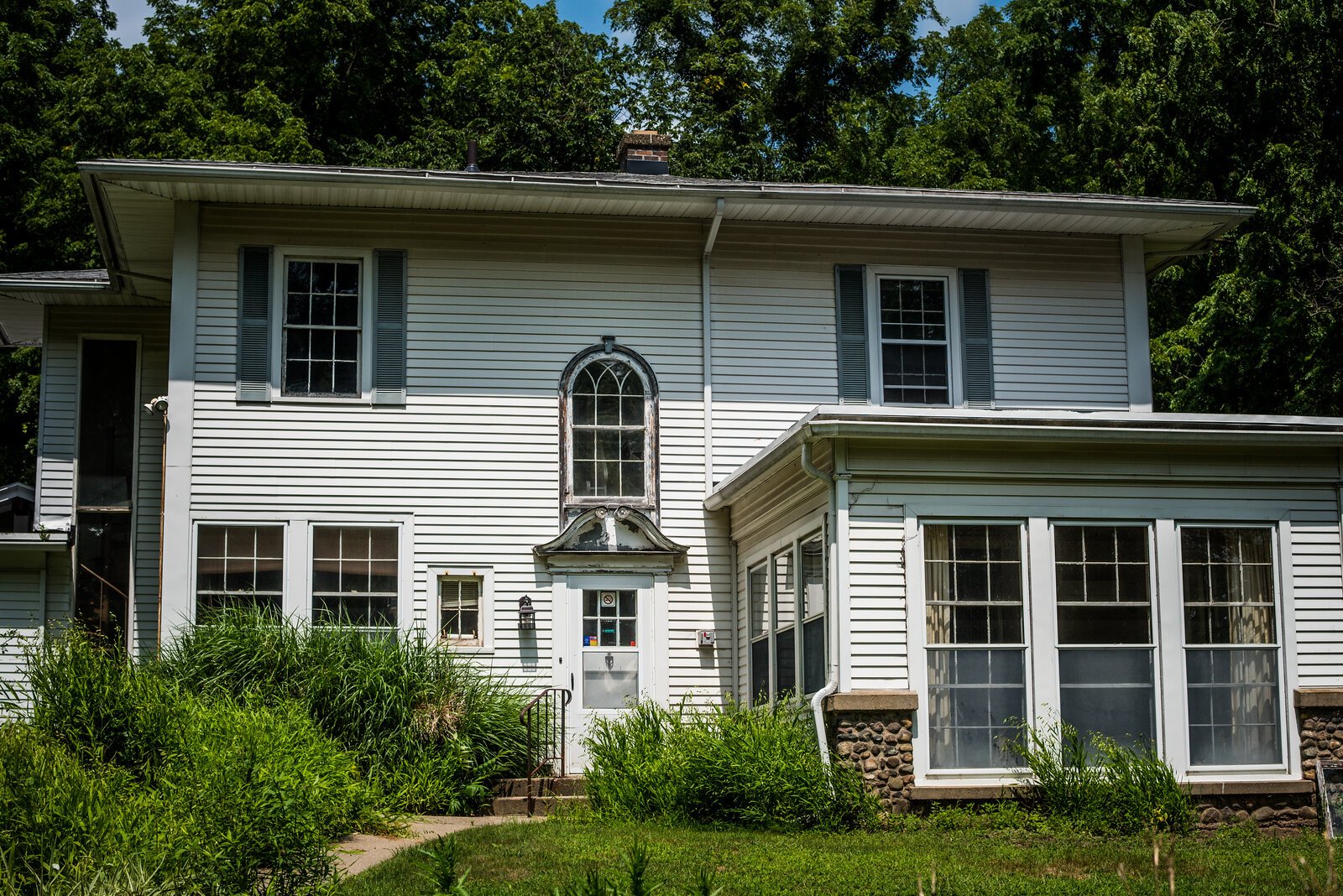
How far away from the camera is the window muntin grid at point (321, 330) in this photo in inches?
597

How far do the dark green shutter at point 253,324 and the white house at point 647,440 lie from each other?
0.03 metres

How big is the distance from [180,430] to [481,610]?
11.5 feet

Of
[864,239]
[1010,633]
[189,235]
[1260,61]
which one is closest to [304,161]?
[189,235]

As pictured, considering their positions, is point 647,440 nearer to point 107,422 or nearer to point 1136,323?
point 1136,323

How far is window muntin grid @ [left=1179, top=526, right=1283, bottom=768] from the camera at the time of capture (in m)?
12.1

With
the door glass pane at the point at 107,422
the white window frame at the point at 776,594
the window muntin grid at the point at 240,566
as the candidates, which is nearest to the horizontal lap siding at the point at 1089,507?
the white window frame at the point at 776,594

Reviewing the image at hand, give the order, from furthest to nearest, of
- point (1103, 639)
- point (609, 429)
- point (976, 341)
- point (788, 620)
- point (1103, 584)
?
point (976, 341) → point (609, 429) → point (788, 620) → point (1103, 584) → point (1103, 639)

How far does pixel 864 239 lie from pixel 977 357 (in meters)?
1.79

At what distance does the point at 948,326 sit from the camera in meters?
16.3

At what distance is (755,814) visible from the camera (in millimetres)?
10820

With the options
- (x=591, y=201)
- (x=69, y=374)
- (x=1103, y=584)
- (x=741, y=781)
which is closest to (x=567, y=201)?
(x=591, y=201)

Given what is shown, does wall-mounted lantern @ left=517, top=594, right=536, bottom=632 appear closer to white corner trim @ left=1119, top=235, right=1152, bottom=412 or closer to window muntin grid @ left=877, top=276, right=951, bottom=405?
window muntin grid @ left=877, top=276, right=951, bottom=405

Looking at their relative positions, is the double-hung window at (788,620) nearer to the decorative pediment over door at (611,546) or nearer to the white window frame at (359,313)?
the decorative pediment over door at (611,546)

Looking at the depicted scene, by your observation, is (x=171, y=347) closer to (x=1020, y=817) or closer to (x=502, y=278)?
(x=502, y=278)
